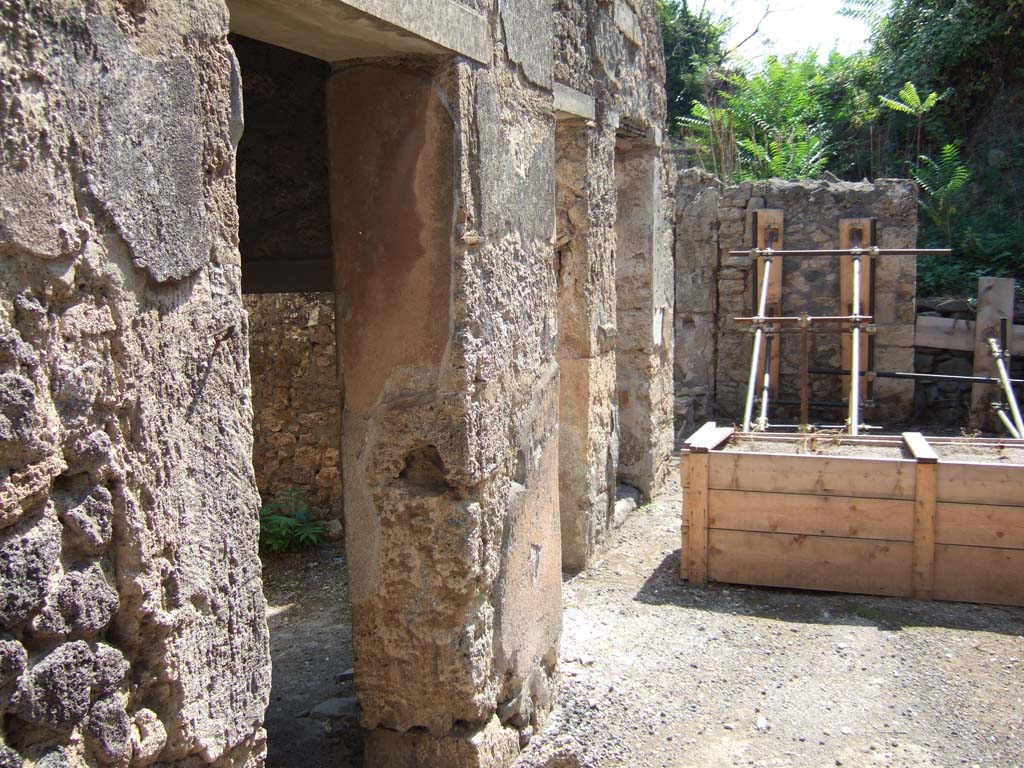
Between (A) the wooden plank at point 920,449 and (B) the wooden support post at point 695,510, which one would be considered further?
(B) the wooden support post at point 695,510

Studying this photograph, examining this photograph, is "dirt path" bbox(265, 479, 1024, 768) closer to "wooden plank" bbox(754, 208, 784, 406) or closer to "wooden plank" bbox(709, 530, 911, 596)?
"wooden plank" bbox(709, 530, 911, 596)

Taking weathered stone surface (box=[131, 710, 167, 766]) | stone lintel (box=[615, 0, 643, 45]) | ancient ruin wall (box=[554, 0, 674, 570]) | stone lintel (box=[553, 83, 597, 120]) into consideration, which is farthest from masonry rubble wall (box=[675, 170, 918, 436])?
weathered stone surface (box=[131, 710, 167, 766])

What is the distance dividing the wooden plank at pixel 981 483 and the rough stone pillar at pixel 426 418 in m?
2.48

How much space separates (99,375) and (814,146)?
12582 millimetres

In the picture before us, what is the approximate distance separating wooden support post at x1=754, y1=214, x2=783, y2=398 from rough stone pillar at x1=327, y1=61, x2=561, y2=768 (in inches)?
249

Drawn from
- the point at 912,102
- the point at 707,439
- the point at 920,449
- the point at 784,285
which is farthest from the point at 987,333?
the point at 912,102

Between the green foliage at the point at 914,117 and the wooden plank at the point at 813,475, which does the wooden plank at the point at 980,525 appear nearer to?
the wooden plank at the point at 813,475

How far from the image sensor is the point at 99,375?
4.47 feet

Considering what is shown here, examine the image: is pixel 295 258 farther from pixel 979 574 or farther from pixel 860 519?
pixel 979 574

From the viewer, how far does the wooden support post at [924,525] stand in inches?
176

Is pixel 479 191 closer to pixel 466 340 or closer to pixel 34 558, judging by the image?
pixel 466 340

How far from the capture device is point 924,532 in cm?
453

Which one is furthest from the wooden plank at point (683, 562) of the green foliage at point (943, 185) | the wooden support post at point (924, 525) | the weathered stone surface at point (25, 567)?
the green foliage at point (943, 185)

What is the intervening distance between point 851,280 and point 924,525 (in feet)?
15.1
